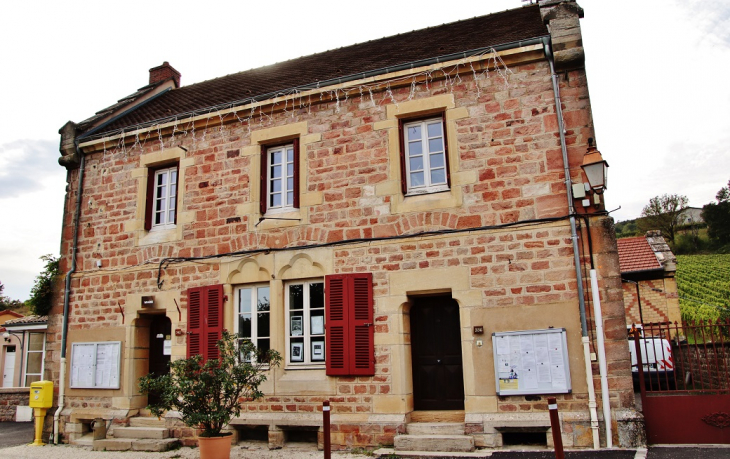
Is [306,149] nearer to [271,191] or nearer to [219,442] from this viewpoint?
[271,191]

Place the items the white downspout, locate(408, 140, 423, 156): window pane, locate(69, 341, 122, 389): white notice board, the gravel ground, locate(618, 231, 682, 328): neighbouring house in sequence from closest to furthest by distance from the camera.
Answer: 1. the white downspout
2. the gravel ground
3. locate(408, 140, 423, 156): window pane
4. locate(69, 341, 122, 389): white notice board
5. locate(618, 231, 682, 328): neighbouring house

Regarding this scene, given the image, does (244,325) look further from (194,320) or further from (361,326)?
(361,326)

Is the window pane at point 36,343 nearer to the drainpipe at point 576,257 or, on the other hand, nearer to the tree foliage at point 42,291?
the tree foliage at point 42,291

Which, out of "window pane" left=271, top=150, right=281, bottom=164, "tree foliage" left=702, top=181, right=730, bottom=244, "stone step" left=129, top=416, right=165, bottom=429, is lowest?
"stone step" left=129, top=416, right=165, bottom=429

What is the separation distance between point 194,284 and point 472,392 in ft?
16.4

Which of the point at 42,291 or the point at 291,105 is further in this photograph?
the point at 42,291

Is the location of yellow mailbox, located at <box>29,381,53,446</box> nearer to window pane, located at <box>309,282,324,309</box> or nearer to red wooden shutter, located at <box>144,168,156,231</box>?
red wooden shutter, located at <box>144,168,156,231</box>

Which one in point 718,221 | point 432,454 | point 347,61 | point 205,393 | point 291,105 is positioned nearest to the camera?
point 432,454

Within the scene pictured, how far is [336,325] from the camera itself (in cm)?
834

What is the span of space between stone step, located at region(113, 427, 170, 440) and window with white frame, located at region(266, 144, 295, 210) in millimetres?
4092

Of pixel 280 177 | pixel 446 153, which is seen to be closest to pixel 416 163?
pixel 446 153

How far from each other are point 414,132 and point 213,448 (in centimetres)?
537

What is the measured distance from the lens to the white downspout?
680 centimetres

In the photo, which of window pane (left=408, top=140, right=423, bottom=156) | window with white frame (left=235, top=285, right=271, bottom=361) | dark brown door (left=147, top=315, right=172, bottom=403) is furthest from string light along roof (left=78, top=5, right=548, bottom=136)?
dark brown door (left=147, top=315, right=172, bottom=403)
